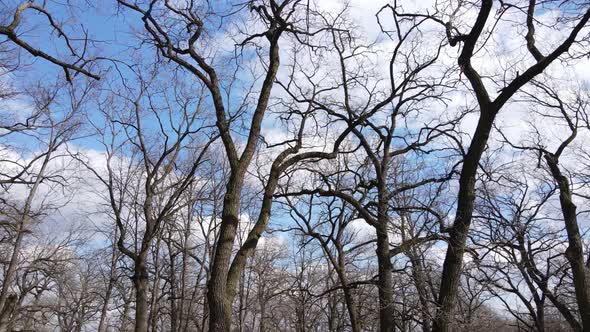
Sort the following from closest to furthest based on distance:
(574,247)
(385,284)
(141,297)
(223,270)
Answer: (223,270), (385,284), (574,247), (141,297)

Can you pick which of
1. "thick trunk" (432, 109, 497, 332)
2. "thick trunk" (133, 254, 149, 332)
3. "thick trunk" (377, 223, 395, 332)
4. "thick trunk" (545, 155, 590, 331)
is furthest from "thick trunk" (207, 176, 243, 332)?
"thick trunk" (545, 155, 590, 331)

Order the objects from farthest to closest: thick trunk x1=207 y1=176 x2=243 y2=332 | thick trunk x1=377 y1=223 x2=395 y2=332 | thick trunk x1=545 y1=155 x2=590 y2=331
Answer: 1. thick trunk x1=545 y1=155 x2=590 y2=331
2. thick trunk x1=377 y1=223 x2=395 y2=332
3. thick trunk x1=207 y1=176 x2=243 y2=332

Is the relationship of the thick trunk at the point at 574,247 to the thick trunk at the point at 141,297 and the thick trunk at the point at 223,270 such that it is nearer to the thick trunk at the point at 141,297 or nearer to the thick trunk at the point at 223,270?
the thick trunk at the point at 223,270

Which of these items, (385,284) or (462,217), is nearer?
(462,217)

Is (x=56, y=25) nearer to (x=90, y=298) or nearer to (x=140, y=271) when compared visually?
(x=140, y=271)

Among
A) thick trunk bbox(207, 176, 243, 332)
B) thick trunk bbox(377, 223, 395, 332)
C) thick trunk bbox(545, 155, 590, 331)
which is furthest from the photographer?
thick trunk bbox(545, 155, 590, 331)

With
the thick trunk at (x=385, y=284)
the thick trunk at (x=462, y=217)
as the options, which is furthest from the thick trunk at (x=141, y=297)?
the thick trunk at (x=462, y=217)

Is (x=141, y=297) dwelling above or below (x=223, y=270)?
above

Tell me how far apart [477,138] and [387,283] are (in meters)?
5.20

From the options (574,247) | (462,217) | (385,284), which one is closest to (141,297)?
(385,284)

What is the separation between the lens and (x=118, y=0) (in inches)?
278

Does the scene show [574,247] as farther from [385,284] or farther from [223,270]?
[223,270]

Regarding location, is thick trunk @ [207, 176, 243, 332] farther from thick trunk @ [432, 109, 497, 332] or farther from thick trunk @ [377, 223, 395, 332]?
thick trunk @ [377, 223, 395, 332]

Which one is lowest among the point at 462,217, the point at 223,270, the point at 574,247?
the point at 223,270
